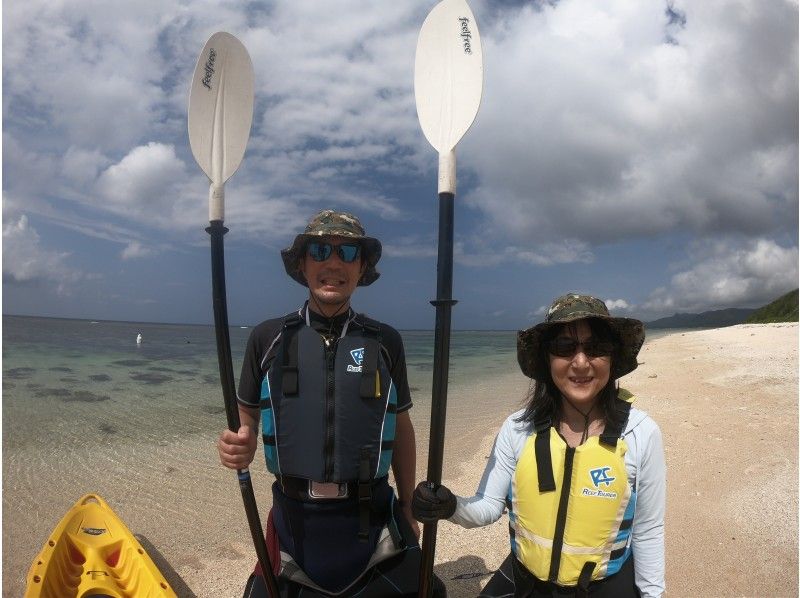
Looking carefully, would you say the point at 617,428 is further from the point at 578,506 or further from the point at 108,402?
the point at 108,402

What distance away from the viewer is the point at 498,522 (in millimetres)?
5043

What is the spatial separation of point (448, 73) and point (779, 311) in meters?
62.3

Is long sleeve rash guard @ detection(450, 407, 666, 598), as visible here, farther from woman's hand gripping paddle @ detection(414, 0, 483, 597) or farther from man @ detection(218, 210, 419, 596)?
man @ detection(218, 210, 419, 596)

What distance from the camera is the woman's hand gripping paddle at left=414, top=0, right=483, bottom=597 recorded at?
2.20 metres

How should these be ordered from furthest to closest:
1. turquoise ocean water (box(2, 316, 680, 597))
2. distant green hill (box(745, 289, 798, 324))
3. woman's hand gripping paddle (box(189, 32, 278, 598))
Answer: distant green hill (box(745, 289, 798, 324)), turquoise ocean water (box(2, 316, 680, 597)), woman's hand gripping paddle (box(189, 32, 278, 598))

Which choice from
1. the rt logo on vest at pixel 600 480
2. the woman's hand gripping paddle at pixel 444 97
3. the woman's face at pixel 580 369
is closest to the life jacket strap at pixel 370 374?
the woman's hand gripping paddle at pixel 444 97

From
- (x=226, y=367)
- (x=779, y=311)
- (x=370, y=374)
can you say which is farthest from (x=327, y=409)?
(x=779, y=311)

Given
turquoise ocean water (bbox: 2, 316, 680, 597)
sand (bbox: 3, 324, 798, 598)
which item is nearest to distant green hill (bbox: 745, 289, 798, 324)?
turquoise ocean water (bbox: 2, 316, 680, 597)

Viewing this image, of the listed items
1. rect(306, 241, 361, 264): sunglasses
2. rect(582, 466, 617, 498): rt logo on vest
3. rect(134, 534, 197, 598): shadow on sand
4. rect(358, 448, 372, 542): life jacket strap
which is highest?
rect(306, 241, 361, 264): sunglasses

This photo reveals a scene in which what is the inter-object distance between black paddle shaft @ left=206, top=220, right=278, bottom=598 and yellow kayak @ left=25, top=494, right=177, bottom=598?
1.43 m

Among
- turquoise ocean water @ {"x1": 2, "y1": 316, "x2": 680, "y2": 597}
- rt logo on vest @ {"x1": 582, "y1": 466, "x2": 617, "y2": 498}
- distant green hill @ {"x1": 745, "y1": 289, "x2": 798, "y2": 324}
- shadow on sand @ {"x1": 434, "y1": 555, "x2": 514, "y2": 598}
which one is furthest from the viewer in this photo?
distant green hill @ {"x1": 745, "y1": 289, "x2": 798, "y2": 324}

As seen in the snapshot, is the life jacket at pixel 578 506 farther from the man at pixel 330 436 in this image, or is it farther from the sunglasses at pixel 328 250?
the sunglasses at pixel 328 250

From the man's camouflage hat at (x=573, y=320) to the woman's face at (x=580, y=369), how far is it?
0.23 ft

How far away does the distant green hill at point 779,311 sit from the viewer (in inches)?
1866
